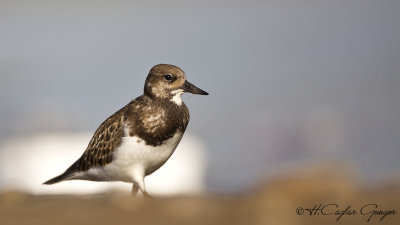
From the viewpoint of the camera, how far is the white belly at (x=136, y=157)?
9.95 meters

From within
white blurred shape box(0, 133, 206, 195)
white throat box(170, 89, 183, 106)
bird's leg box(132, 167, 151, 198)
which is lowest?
white blurred shape box(0, 133, 206, 195)

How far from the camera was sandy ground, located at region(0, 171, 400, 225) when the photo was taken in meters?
7.43

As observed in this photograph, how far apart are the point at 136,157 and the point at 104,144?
0.78m

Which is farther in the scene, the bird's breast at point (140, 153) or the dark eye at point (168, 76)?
the dark eye at point (168, 76)

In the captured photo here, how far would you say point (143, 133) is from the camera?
10.0 metres

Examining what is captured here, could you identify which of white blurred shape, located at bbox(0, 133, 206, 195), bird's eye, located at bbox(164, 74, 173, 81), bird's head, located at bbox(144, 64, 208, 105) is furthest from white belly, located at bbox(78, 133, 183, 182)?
white blurred shape, located at bbox(0, 133, 206, 195)

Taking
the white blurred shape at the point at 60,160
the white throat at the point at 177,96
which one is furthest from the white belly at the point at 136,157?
the white blurred shape at the point at 60,160

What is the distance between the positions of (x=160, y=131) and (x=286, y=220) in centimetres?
312

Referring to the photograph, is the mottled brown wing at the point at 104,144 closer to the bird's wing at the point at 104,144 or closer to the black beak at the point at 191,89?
the bird's wing at the point at 104,144

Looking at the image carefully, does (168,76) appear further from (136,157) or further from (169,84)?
(136,157)

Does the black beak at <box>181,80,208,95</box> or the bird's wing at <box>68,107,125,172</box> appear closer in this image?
the bird's wing at <box>68,107,125,172</box>

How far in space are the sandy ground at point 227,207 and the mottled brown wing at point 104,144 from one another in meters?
0.95

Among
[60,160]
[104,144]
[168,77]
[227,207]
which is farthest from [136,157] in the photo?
[60,160]

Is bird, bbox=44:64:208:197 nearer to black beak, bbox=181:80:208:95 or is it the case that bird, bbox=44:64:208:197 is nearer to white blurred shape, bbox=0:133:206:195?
black beak, bbox=181:80:208:95
